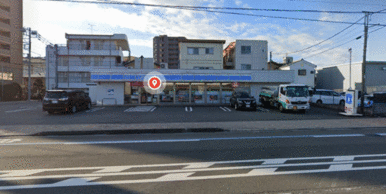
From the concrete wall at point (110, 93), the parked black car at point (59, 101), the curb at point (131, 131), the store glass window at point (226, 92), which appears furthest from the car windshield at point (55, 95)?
the store glass window at point (226, 92)

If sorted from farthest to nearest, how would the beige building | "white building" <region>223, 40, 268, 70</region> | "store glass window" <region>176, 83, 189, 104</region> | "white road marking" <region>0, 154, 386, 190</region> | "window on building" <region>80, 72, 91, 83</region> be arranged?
"window on building" <region>80, 72, 91, 83</region>
"white building" <region>223, 40, 268, 70</region>
the beige building
"store glass window" <region>176, 83, 189, 104</region>
"white road marking" <region>0, 154, 386, 190</region>

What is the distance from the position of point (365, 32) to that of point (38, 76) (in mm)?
62165

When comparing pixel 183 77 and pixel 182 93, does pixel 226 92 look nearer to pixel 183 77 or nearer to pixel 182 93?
pixel 182 93

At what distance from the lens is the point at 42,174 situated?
14.5 feet

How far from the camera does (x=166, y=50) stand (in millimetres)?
64688

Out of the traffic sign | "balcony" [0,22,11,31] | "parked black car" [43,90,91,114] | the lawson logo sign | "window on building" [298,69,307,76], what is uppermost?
"balcony" [0,22,11,31]

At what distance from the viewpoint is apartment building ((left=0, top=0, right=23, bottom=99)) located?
38312 mm

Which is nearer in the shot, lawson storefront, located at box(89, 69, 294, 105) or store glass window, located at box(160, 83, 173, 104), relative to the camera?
lawson storefront, located at box(89, 69, 294, 105)

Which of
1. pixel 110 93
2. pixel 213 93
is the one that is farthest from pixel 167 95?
pixel 110 93

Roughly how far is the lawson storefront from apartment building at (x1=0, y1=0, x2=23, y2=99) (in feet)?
88.1

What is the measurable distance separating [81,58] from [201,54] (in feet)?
78.3

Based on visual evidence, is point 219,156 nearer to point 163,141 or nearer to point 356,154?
point 163,141

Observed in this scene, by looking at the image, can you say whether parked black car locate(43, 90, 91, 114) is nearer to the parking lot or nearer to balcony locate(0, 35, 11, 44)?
the parking lot

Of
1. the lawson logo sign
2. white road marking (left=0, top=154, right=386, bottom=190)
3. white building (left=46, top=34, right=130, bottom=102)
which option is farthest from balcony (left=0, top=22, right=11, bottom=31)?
white road marking (left=0, top=154, right=386, bottom=190)
